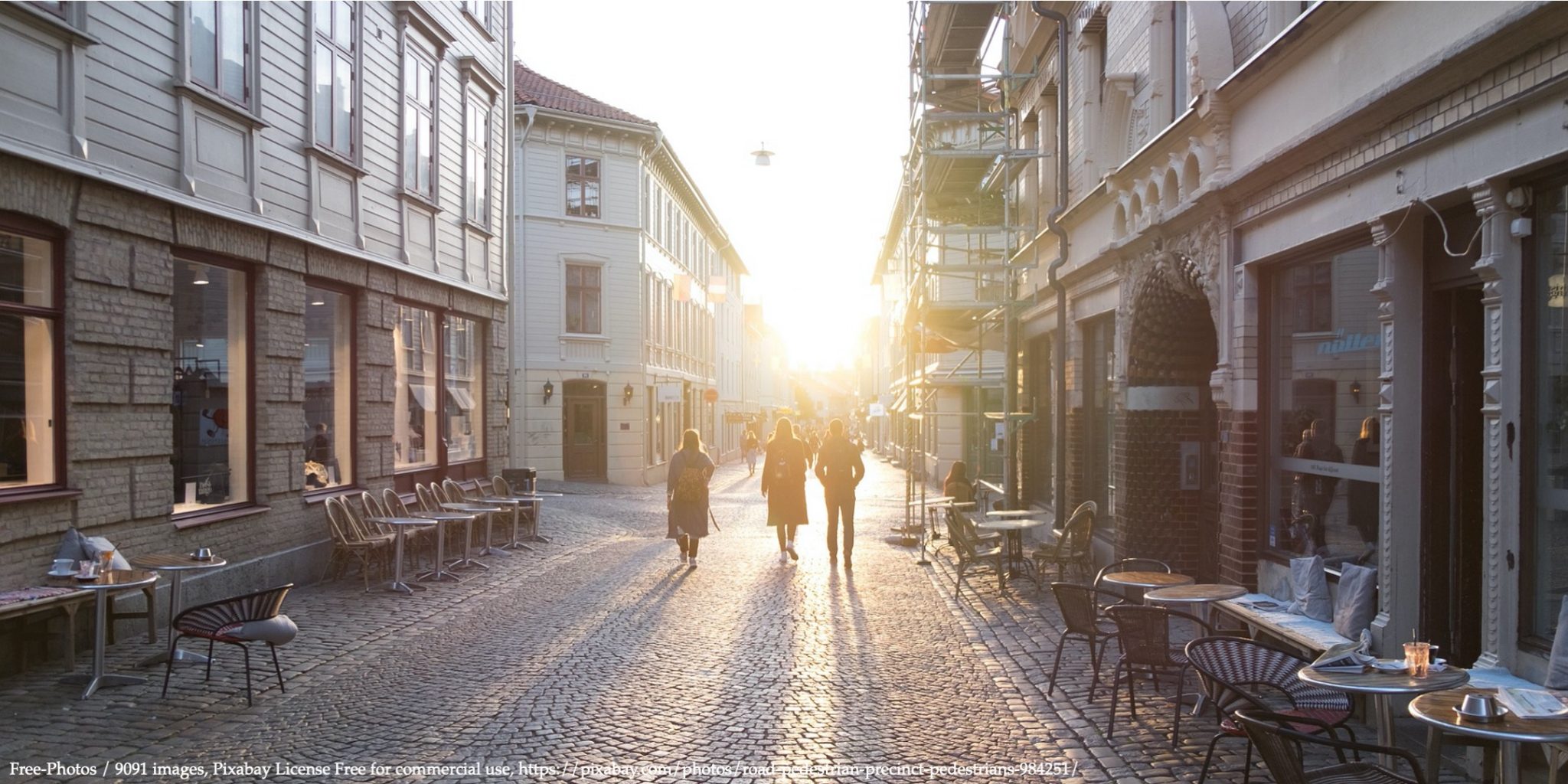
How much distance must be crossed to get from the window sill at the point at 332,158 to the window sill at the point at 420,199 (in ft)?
3.71

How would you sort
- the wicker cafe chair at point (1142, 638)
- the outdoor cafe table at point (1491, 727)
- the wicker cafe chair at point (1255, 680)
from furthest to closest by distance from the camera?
the wicker cafe chair at point (1142, 638) → the wicker cafe chair at point (1255, 680) → the outdoor cafe table at point (1491, 727)

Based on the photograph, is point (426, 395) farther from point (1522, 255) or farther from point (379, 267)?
point (1522, 255)

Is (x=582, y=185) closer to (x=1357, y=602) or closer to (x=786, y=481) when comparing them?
(x=786, y=481)

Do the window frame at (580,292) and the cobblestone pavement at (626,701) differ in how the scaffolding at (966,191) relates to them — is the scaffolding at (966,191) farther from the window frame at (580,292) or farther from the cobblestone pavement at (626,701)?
the window frame at (580,292)

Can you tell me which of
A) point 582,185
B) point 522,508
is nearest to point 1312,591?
point 522,508

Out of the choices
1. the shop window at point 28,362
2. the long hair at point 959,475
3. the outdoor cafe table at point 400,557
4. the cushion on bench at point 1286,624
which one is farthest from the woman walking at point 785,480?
the shop window at point 28,362

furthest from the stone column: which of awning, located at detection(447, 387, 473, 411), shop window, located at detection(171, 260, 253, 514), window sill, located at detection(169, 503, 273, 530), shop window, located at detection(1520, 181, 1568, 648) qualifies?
awning, located at detection(447, 387, 473, 411)

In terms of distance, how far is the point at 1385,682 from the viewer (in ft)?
16.4

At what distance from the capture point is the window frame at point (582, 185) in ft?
101

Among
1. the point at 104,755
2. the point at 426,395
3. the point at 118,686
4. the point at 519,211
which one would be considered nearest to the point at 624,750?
the point at 104,755

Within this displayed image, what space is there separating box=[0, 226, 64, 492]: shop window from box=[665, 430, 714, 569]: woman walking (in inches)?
279

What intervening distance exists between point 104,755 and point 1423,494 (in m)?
7.28

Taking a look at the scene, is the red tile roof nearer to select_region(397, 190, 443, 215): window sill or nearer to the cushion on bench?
select_region(397, 190, 443, 215): window sill

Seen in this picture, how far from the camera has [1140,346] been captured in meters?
11.5
